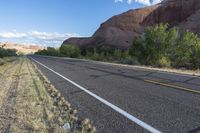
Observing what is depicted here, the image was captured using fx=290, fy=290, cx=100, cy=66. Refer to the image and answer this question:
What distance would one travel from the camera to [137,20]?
88750mm

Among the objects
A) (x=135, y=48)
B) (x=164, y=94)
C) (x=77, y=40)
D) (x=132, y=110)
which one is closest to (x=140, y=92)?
(x=164, y=94)

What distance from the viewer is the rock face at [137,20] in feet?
256

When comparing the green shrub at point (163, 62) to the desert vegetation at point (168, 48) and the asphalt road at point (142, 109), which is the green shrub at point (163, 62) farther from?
the asphalt road at point (142, 109)

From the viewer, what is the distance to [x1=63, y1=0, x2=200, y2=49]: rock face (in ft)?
256

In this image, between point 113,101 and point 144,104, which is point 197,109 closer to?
point 144,104

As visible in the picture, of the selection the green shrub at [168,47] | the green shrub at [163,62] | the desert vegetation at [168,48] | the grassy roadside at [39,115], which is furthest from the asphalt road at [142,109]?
the green shrub at [168,47]

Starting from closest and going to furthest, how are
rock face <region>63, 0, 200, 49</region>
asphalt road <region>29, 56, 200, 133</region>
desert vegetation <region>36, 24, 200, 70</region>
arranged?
asphalt road <region>29, 56, 200, 133</region> < desert vegetation <region>36, 24, 200, 70</region> < rock face <region>63, 0, 200, 49</region>

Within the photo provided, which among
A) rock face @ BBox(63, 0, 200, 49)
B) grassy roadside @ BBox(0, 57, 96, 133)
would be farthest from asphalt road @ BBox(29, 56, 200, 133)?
rock face @ BBox(63, 0, 200, 49)

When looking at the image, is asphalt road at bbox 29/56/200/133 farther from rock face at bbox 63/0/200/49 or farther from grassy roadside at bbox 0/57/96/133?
rock face at bbox 63/0/200/49

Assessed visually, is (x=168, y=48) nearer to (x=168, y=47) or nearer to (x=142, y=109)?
(x=168, y=47)

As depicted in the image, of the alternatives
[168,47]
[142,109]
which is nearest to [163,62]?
[168,47]

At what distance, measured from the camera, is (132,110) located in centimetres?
716

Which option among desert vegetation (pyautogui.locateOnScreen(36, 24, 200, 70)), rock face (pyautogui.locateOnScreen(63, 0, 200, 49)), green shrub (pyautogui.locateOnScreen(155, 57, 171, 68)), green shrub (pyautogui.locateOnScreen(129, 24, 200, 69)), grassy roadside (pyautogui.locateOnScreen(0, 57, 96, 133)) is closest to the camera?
grassy roadside (pyautogui.locateOnScreen(0, 57, 96, 133))

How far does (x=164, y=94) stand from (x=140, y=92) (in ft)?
3.00
